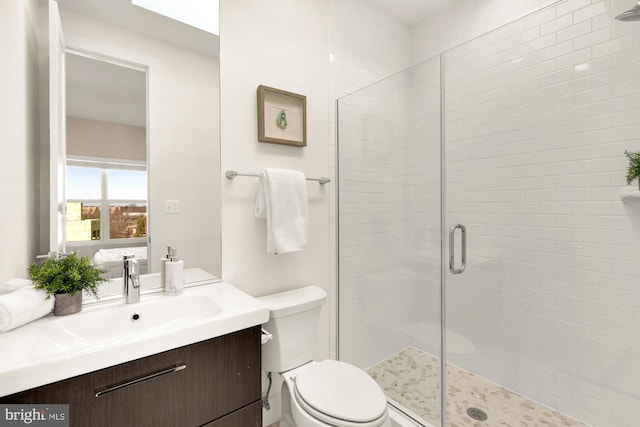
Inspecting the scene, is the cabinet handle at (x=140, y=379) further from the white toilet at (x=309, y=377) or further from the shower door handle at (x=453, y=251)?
the shower door handle at (x=453, y=251)

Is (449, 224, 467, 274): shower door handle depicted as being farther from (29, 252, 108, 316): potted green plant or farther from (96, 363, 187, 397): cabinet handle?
(29, 252, 108, 316): potted green plant

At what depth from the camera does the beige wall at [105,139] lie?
1.16m

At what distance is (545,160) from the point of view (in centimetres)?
154

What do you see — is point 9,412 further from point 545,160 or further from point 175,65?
point 545,160

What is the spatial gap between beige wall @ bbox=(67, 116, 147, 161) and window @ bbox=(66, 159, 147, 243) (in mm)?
35

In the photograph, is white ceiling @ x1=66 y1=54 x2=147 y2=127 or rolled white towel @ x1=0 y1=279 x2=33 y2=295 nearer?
rolled white towel @ x1=0 y1=279 x2=33 y2=295

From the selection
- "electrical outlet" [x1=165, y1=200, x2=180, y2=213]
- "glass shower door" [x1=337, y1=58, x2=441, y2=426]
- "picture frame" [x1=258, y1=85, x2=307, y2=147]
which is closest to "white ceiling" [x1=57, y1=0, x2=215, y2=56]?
"picture frame" [x1=258, y1=85, x2=307, y2=147]

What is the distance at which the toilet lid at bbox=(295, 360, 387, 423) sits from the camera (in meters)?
1.11

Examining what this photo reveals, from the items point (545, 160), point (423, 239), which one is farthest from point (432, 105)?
point (423, 239)

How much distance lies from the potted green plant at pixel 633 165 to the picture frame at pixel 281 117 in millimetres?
1485

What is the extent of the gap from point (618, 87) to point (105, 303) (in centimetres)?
228

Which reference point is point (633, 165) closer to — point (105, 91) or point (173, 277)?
point (173, 277)

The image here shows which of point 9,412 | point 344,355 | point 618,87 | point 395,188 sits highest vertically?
point 618,87

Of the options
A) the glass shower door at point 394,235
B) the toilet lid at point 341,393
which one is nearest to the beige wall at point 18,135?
the toilet lid at point 341,393
